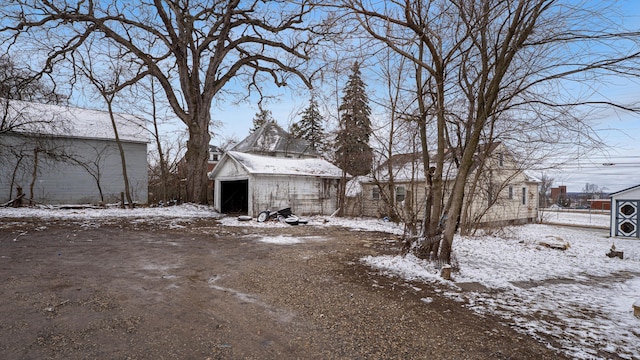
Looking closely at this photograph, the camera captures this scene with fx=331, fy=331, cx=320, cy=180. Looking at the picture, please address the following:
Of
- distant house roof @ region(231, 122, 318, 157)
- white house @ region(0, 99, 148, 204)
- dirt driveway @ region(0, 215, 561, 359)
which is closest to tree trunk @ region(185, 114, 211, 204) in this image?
white house @ region(0, 99, 148, 204)

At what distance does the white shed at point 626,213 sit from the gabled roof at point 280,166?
38.9 ft

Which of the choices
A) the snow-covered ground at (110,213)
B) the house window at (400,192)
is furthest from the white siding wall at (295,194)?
the house window at (400,192)

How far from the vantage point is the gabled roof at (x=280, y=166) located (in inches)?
588

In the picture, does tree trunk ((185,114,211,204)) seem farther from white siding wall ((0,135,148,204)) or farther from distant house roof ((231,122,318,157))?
distant house roof ((231,122,318,157))

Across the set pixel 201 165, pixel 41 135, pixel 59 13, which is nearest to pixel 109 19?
pixel 59 13

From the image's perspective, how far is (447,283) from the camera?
5.11m

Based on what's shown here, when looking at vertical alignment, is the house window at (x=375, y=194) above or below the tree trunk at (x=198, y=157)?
below

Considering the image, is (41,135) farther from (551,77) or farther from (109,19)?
(551,77)

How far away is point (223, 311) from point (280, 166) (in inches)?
486

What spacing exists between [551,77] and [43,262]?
8.82 m

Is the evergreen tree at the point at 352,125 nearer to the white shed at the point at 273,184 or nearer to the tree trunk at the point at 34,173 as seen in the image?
the white shed at the point at 273,184

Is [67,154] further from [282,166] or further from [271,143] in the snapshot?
[271,143]

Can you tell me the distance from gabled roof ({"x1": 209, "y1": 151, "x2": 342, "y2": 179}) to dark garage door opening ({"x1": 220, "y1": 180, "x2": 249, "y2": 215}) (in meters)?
1.00

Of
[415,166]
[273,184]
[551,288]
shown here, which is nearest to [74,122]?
[273,184]
